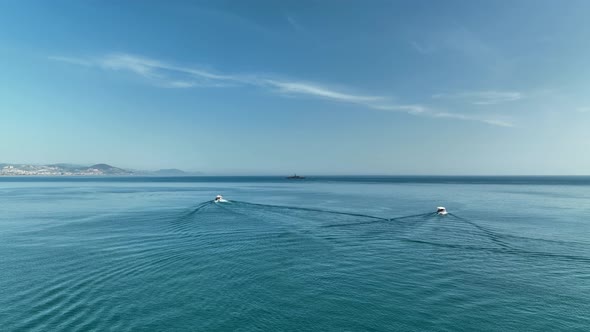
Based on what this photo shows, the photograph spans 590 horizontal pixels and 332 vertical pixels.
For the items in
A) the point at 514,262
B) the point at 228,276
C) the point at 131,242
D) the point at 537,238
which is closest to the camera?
the point at 228,276

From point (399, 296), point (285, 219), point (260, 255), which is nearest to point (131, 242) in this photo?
point (260, 255)

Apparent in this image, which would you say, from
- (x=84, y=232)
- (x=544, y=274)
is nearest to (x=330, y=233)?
(x=544, y=274)

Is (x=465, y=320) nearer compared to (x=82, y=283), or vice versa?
(x=465, y=320)

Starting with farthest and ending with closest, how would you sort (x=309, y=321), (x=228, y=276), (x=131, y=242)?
(x=131, y=242), (x=228, y=276), (x=309, y=321)

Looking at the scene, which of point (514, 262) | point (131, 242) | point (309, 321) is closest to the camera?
point (309, 321)

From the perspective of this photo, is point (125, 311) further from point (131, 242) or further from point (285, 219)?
point (285, 219)

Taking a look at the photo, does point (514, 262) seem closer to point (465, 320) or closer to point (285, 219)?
point (465, 320)

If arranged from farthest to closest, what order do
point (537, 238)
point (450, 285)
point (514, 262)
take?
point (537, 238)
point (514, 262)
point (450, 285)

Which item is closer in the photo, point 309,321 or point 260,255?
point 309,321
